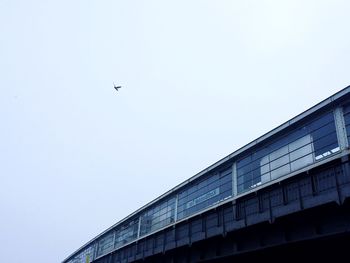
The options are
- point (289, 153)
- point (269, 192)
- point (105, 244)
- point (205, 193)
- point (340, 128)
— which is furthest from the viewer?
point (105, 244)

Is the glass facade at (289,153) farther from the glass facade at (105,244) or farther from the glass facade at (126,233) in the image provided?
the glass facade at (105,244)

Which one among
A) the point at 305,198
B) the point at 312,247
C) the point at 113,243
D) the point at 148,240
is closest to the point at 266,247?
the point at 312,247

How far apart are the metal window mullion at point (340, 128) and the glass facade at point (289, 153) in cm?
41

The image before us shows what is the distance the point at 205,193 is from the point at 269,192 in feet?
42.9

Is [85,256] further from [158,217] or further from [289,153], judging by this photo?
[289,153]

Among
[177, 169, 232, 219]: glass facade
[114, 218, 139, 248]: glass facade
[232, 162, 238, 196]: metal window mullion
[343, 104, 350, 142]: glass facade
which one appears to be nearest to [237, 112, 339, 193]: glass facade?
[232, 162, 238, 196]: metal window mullion

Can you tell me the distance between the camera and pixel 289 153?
26188mm

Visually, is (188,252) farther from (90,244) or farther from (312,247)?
(90,244)

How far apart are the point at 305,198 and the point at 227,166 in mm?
13417

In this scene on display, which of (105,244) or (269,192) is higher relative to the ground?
(105,244)

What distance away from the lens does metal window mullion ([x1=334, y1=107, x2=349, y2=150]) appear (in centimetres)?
2169

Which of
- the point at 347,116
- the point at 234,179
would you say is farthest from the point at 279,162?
the point at 347,116

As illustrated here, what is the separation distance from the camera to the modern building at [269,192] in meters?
18.9

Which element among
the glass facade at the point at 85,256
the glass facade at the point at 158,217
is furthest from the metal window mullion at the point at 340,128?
the glass facade at the point at 85,256
